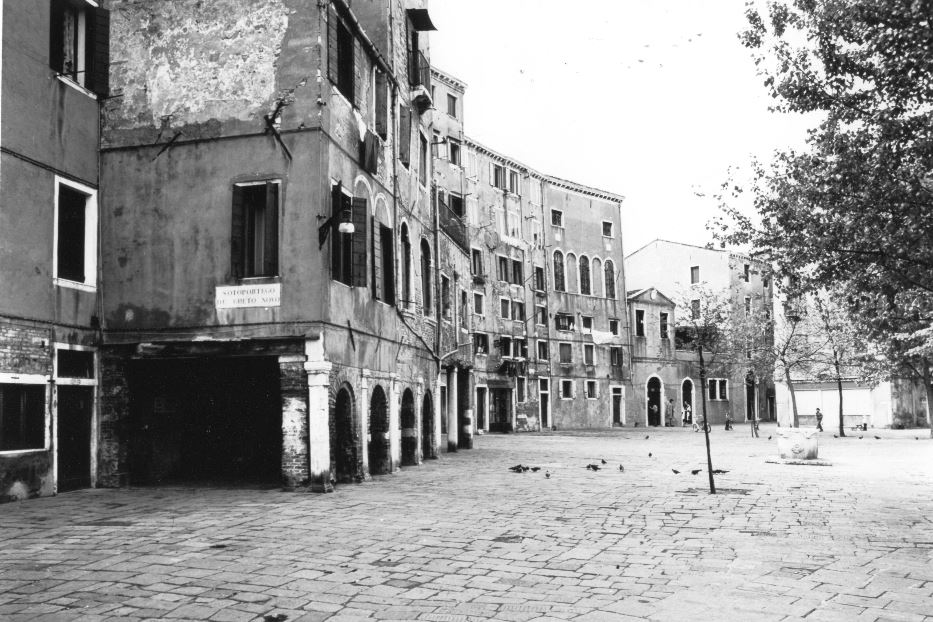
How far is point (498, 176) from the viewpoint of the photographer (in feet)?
148

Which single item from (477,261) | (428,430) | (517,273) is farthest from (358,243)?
(517,273)

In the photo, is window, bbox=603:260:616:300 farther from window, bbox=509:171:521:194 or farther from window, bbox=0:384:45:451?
window, bbox=0:384:45:451

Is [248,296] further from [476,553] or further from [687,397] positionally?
[687,397]

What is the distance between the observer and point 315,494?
13203mm

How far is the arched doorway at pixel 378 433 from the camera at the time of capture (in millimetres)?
17047

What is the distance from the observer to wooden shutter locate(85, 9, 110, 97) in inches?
562

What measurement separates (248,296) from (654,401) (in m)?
43.6

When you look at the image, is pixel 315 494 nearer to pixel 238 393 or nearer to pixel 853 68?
pixel 238 393

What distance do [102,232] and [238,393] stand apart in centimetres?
463

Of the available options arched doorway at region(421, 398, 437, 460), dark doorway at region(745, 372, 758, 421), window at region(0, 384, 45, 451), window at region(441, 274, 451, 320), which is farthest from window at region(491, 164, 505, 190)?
window at region(0, 384, 45, 451)

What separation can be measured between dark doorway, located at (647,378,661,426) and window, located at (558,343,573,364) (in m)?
7.69

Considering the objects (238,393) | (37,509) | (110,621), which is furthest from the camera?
(238,393)

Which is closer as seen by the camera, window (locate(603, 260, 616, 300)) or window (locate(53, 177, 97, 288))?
window (locate(53, 177, 97, 288))

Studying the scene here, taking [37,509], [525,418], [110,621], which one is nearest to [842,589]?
[110,621]
